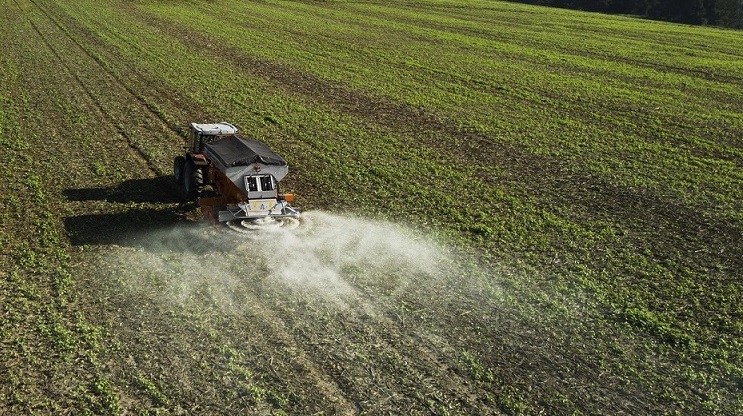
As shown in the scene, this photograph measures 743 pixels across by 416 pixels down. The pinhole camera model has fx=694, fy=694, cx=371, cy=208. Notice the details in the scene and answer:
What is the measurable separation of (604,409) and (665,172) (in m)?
13.1

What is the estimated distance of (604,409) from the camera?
32.9 ft

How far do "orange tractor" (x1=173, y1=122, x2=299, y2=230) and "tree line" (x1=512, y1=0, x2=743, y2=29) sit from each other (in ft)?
230

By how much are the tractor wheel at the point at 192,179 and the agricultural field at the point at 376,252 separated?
55cm

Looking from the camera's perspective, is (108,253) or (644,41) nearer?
(108,253)

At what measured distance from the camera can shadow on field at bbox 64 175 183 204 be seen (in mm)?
16547

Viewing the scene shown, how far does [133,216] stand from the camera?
15656 millimetres

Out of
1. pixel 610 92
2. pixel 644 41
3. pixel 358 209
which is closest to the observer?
pixel 358 209

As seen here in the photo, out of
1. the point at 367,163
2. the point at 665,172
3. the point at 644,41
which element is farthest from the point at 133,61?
the point at 644,41

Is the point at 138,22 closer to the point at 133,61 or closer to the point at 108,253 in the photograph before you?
the point at 133,61

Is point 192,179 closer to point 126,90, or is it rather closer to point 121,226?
point 121,226

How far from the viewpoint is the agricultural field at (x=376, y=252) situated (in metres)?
10.4

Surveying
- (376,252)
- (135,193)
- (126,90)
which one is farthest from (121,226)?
(126,90)

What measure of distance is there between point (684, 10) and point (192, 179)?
7274 centimetres

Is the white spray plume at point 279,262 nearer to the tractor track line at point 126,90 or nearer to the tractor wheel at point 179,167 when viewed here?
the tractor wheel at point 179,167
